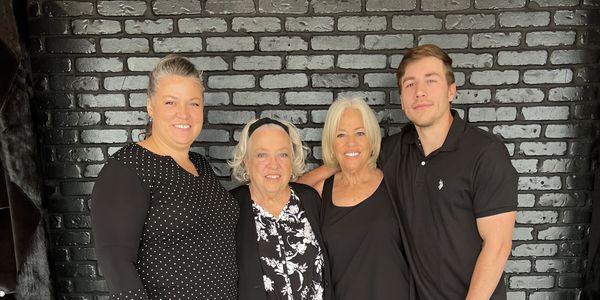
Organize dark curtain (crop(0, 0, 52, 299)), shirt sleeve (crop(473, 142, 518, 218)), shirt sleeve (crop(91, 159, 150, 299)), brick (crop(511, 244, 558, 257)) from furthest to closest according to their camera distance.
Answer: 1. brick (crop(511, 244, 558, 257))
2. dark curtain (crop(0, 0, 52, 299))
3. shirt sleeve (crop(473, 142, 518, 218))
4. shirt sleeve (crop(91, 159, 150, 299))

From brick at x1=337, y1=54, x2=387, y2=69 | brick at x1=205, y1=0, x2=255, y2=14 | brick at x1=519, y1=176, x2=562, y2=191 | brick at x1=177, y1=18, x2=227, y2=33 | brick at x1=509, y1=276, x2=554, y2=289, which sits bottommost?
brick at x1=509, y1=276, x2=554, y2=289

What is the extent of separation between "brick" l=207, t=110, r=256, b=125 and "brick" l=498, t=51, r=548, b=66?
62.4 inches

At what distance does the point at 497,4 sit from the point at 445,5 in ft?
1.04

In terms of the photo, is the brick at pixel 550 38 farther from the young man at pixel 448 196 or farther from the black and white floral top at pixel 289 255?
the black and white floral top at pixel 289 255

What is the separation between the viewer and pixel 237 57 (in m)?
2.86

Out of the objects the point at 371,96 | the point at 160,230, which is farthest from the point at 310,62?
the point at 160,230

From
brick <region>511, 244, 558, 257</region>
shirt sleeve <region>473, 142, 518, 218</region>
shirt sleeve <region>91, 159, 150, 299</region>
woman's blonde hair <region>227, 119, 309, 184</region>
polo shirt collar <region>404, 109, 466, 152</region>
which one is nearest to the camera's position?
shirt sleeve <region>91, 159, 150, 299</region>

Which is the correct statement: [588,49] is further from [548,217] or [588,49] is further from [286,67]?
[286,67]

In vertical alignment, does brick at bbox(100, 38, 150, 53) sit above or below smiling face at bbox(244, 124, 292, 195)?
above

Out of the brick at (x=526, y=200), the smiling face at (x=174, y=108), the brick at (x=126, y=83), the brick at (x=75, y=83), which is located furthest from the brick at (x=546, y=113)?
the brick at (x=75, y=83)

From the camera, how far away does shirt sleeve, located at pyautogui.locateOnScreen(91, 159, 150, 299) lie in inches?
69.2

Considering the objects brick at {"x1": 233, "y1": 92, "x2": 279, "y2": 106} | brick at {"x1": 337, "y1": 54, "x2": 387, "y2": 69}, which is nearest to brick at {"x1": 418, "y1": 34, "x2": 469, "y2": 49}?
brick at {"x1": 337, "y1": 54, "x2": 387, "y2": 69}

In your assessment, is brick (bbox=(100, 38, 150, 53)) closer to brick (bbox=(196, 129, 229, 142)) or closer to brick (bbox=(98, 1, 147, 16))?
brick (bbox=(98, 1, 147, 16))

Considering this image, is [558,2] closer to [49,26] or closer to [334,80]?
[334,80]
